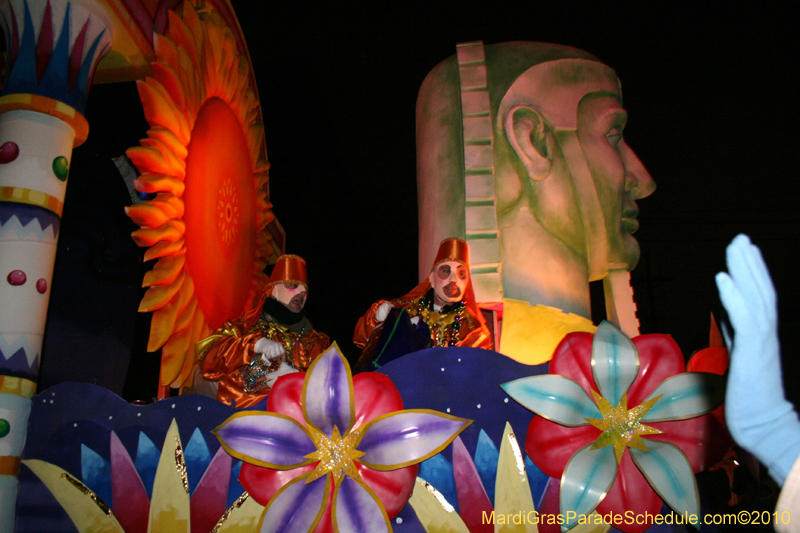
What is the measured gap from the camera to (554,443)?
4.65 ft

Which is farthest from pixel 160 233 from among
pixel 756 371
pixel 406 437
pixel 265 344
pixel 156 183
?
pixel 756 371

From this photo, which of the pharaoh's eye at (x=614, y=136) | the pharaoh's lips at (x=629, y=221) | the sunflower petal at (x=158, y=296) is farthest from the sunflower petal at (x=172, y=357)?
the pharaoh's eye at (x=614, y=136)

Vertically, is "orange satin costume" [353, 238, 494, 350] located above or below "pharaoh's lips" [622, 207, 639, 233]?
below

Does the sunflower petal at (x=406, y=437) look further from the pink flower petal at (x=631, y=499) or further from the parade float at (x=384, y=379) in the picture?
the pink flower petal at (x=631, y=499)

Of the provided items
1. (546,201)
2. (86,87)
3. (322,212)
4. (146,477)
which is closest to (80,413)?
(146,477)

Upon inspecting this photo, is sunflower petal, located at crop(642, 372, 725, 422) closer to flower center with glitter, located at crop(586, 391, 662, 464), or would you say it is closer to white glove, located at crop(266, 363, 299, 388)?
flower center with glitter, located at crop(586, 391, 662, 464)

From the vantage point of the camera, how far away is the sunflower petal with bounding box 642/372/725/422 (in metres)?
1.41

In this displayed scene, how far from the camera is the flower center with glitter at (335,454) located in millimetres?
1445

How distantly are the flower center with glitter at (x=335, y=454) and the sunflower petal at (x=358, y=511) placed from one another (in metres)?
0.04

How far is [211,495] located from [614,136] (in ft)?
7.34

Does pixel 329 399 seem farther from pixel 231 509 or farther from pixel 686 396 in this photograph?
pixel 686 396

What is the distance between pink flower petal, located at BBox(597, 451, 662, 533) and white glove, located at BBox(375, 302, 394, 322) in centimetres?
117

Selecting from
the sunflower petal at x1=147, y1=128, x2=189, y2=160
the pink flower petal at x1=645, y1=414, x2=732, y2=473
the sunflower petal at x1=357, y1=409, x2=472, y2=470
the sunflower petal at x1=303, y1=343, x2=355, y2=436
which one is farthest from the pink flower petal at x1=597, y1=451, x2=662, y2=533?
the sunflower petal at x1=147, y1=128, x2=189, y2=160

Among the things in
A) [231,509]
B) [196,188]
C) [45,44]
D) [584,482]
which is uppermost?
[45,44]
